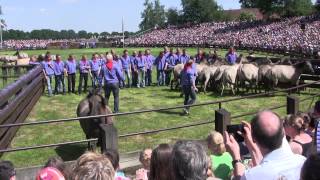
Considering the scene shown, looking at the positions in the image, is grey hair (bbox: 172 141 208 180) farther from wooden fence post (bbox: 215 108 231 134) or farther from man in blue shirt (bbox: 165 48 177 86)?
man in blue shirt (bbox: 165 48 177 86)

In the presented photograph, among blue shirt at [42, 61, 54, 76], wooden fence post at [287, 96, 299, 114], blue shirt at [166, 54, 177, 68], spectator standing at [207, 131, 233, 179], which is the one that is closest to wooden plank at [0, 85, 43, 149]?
blue shirt at [42, 61, 54, 76]

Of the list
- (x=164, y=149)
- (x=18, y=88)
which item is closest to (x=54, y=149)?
(x=18, y=88)

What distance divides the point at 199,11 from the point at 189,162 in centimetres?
12173

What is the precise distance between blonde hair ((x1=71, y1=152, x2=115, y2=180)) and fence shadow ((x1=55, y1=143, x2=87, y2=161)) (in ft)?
23.8

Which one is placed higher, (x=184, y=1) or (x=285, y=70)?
(x=184, y=1)

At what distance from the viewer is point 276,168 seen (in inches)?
154

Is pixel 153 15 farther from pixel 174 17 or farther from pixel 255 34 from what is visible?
pixel 255 34

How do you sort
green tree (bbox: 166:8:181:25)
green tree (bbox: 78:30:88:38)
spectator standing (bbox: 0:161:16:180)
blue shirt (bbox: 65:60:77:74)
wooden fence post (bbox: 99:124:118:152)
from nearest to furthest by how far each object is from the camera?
spectator standing (bbox: 0:161:16:180) → wooden fence post (bbox: 99:124:118:152) → blue shirt (bbox: 65:60:77:74) → green tree (bbox: 166:8:181:25) → green tree (bbox: 78:30:88:38)

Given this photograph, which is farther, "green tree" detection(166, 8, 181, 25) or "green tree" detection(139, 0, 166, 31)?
"green tree" detection(139, 0, 166, 31)

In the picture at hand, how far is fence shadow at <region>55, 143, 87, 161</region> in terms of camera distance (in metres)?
11.0

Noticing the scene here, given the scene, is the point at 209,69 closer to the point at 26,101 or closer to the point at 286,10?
the point at 26,101

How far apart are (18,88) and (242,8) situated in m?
145

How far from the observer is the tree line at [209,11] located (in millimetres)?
98287

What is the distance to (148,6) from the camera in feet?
534
